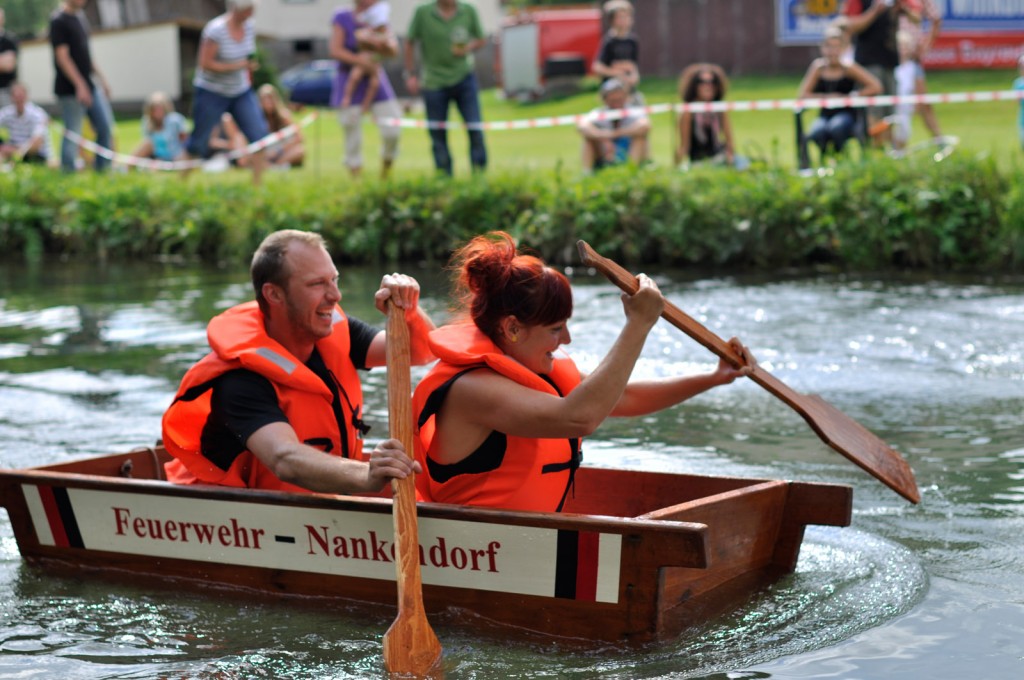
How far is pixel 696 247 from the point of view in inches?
466

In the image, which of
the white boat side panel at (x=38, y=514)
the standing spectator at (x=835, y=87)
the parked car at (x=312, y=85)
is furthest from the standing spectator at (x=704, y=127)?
the parked car at (x=312, y=85)

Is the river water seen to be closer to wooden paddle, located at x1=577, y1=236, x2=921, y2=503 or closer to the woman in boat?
wooden paddle, located at x1=577, y1=236, x2=921, y2=503

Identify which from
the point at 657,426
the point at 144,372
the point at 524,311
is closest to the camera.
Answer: the point at 524,311

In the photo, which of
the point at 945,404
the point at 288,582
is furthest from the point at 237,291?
the point at 288,582

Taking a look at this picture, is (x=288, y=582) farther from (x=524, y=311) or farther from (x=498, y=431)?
(x=524, y=311)

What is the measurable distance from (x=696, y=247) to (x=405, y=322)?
291 inches

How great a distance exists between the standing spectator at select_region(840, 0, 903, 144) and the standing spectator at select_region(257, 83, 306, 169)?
755 cm

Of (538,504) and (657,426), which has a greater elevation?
(538,504)

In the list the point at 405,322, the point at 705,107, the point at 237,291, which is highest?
the point at 405,322

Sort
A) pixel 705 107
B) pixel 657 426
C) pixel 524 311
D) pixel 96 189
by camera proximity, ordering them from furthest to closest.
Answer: pixel 96 189, pixel 705 107, pixel 657 426, pixel 524 311

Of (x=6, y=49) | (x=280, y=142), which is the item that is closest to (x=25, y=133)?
(x=6, y=49)

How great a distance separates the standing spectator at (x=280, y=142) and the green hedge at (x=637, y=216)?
431cm

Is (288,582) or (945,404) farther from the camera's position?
(945,404)

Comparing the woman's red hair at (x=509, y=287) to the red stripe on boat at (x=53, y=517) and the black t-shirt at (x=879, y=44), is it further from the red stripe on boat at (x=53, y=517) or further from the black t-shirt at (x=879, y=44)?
the black t-shirt at (x=879, y=44)
